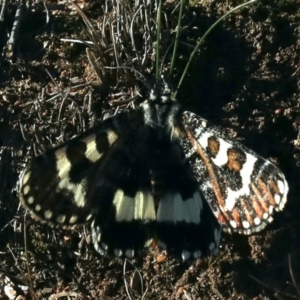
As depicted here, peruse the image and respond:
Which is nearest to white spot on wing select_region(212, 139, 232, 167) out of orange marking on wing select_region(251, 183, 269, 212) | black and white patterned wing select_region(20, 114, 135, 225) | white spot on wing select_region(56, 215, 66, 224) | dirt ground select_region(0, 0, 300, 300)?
orange marking on wing select_region(251, 183, 269, 212)

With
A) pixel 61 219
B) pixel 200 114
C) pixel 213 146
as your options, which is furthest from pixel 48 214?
pixel 200 114

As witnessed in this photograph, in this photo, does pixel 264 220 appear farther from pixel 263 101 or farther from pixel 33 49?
pixel 33 49

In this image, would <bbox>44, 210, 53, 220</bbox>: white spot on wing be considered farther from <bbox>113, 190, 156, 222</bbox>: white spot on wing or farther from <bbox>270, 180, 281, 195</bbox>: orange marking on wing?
<bbox>270, 180, 281, 195</bbox>: orange marking on wing

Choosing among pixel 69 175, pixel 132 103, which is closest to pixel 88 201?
pixel 69 175

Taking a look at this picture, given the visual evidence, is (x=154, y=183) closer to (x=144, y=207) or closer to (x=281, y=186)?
(x=144, y=207)

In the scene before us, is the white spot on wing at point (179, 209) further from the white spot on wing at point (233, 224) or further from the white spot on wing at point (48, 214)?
the white spot on wing at point (48, 214)

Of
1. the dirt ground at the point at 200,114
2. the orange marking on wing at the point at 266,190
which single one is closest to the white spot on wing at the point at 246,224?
the orange marking on wing at the point at 266,190
